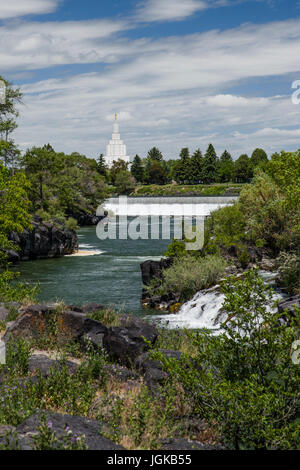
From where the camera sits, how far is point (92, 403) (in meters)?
6.91

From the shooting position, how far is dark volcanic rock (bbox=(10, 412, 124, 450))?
5.21m

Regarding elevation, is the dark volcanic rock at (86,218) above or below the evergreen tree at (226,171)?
below

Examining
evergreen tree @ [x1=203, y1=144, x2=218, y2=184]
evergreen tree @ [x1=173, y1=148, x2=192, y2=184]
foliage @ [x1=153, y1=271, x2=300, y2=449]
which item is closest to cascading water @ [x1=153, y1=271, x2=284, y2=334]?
foliage @ [x1=153, y1=271, x2=300, y2=449]

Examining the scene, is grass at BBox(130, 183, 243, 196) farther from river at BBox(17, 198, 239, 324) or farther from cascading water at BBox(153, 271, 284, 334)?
cascading water at BBox(153, 271, 284, 334)

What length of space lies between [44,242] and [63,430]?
35123 mm

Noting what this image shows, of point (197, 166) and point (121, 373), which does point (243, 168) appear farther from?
point (121, 373)

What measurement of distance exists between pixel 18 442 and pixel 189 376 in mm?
2295

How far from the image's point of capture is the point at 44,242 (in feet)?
130

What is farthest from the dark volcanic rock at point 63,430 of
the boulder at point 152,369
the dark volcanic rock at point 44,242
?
the dark volcanic rock at point 44,242

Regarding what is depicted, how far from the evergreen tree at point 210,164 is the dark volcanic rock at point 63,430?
10856cm

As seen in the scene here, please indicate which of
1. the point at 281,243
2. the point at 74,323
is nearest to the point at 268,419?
the point at 74,323

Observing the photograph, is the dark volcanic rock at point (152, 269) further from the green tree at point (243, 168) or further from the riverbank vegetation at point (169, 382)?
the green tree at point (243, 168)

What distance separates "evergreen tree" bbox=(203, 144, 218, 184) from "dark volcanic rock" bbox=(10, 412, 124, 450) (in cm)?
10856

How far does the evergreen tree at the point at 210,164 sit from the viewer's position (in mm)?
112625
